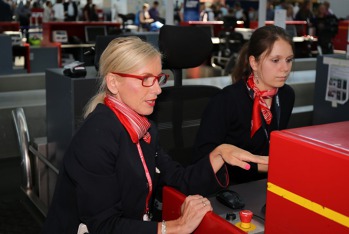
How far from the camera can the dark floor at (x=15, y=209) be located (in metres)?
3.29

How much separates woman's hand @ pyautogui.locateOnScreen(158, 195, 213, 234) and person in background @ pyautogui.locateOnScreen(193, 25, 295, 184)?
0.73 metres

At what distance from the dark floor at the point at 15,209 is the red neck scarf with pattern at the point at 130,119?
1.94m

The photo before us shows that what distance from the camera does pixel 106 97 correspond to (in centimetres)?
160

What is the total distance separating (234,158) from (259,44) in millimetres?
754

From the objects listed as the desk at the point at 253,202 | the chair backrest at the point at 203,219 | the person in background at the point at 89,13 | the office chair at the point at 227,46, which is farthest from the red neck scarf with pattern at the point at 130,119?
the person in background at the point at 89,13

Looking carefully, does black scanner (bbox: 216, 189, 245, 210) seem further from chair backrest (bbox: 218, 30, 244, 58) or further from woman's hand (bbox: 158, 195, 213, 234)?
chair backrest (bbox: 218, 30, 244, 58)

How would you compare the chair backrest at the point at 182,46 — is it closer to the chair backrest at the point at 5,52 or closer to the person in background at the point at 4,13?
the chair backrest at the point at 5,52

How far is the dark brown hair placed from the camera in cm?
219

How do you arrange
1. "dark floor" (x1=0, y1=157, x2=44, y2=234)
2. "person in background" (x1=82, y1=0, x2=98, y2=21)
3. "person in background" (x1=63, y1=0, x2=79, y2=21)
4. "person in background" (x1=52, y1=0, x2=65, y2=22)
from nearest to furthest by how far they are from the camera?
"dark floor" (x1=0, y1=157, x2=44, y2=234) → "person in background" (x1=52, y1=0, x2=65, y2=22) → "person in background" (x1=82, y1=0, x2=98, y2=21) → "person in background" (x1=63, y1=0, x2=79, y2=21)

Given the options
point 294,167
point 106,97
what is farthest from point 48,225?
point 294,167

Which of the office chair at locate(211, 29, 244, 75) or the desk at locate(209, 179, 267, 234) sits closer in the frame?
the desk at locate(209, 179, 267, 234)

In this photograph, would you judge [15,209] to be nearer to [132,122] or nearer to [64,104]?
[64,104]

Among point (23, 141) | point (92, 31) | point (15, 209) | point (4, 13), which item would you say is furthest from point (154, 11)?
point (23, 141)

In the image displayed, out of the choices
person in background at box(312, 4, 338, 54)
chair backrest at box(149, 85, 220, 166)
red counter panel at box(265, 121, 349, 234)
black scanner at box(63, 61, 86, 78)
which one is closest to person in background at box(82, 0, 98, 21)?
person in background at box(312, 4, 338, 54)
